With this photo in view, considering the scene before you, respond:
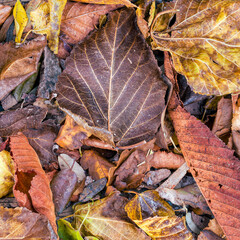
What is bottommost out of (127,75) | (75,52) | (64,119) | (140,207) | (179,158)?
(140,207)

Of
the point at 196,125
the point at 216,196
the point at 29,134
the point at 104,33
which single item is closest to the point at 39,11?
the point at 104,33

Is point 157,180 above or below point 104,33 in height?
below

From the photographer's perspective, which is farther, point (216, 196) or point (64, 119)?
point (64, 119)

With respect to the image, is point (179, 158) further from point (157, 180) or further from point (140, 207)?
point (140, 207)

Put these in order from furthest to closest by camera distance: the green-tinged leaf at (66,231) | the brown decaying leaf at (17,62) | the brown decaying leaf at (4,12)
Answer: the brown decaying leaf at (4,12) < the brown decaying leaf at (17,62) < the green-tinged leaf at (66,231)

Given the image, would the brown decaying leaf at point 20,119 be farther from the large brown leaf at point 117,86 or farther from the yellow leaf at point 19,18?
the yellow leaf at point 19,18

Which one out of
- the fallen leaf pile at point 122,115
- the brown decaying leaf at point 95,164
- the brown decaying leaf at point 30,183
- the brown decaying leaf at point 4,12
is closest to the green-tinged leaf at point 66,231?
the fallen leaf pile at point 122,115
